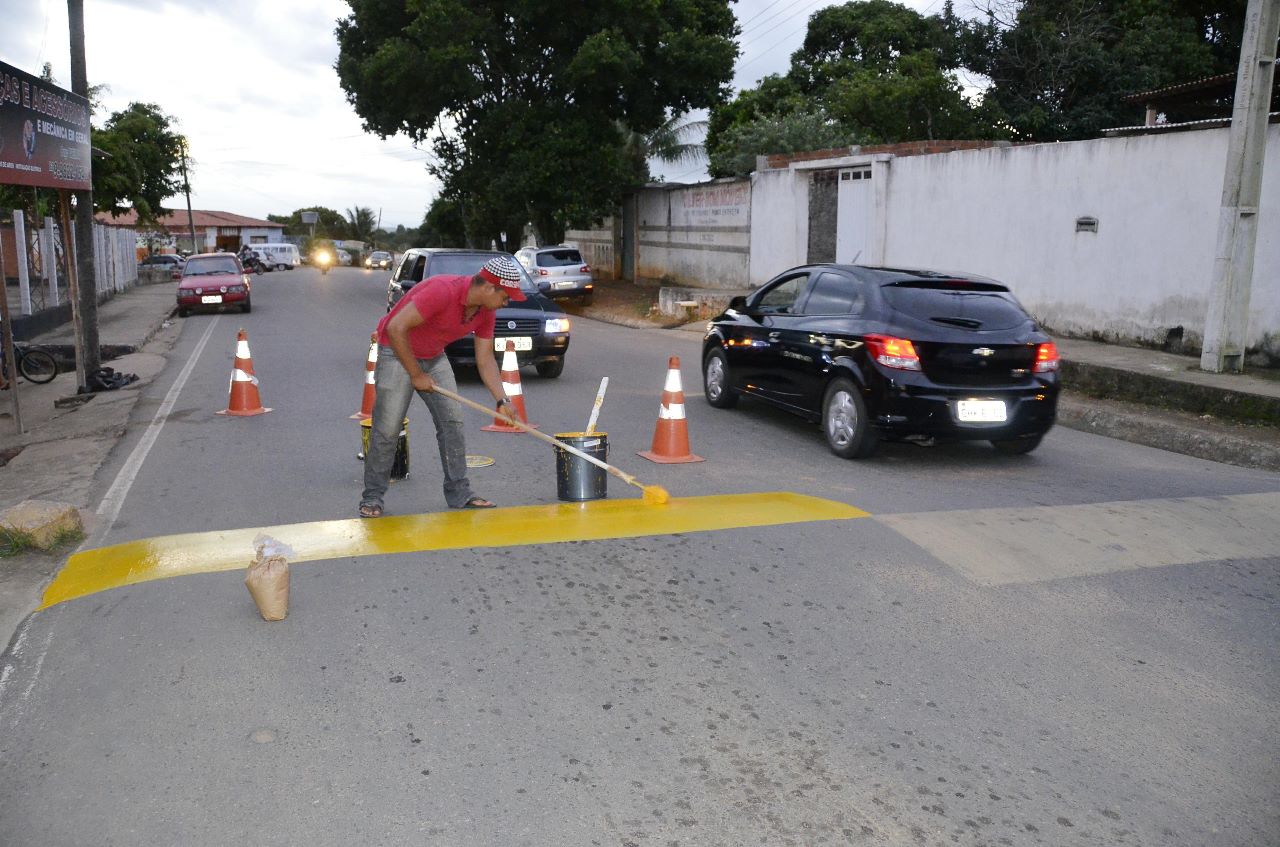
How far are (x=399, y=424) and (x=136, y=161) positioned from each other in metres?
40.6

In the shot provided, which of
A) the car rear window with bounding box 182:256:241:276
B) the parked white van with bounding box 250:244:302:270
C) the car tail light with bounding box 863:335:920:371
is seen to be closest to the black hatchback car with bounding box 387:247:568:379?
the car tail light with bounding box 863:335:920:371

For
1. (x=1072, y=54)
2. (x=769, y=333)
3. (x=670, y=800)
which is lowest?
(x=670, y=800)

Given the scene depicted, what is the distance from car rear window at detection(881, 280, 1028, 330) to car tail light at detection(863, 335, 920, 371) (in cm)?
31

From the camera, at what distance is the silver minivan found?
27.2 m

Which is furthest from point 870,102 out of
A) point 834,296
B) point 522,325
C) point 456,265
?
point 834,296

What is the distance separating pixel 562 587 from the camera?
16.9 ft

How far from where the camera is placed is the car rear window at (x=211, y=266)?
2588cm

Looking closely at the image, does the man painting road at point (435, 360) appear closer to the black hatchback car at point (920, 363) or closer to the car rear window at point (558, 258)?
the black hatchback car at point (920, 363)

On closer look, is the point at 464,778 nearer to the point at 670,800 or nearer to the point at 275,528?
the point at 670,800

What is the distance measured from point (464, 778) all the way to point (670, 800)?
2.20 ft

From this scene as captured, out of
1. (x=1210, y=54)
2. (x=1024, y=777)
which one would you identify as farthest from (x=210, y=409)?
(x=1210, y=54)

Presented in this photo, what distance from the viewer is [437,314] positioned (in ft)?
20.2

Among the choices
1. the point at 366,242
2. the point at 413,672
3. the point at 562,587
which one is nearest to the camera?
the point at 413,672

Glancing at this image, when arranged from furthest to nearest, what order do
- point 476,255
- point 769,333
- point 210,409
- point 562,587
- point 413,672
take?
point 476,255, point 210,409, point 769,333, point 562,587, point 413,672
